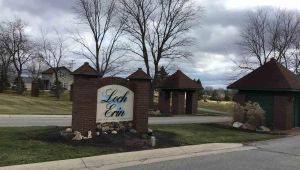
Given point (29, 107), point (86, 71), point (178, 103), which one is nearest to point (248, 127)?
point (86, 71)

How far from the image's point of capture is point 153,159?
13.1m

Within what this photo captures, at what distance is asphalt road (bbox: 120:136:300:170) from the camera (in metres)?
11.9

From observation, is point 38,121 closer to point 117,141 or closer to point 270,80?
point 117,141

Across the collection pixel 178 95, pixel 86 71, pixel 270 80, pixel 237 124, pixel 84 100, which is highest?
pixel 270 80

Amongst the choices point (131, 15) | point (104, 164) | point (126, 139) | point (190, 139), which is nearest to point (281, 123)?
point (190, 139)

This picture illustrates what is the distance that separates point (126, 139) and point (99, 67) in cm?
4096

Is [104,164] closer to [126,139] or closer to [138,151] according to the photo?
[138,151]

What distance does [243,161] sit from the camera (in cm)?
1326

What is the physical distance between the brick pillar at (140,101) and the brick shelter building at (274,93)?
41.9 ft

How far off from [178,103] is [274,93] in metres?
18.6

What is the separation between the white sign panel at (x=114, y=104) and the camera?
16.4m

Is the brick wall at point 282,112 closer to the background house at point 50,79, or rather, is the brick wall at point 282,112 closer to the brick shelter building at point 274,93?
the brick shelter building at point 274,93

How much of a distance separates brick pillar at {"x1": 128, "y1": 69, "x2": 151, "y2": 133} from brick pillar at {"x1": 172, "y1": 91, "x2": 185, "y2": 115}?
94.2ft

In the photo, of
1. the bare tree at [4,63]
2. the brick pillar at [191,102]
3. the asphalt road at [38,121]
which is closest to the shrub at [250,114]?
the asphalt road at [38,121]
